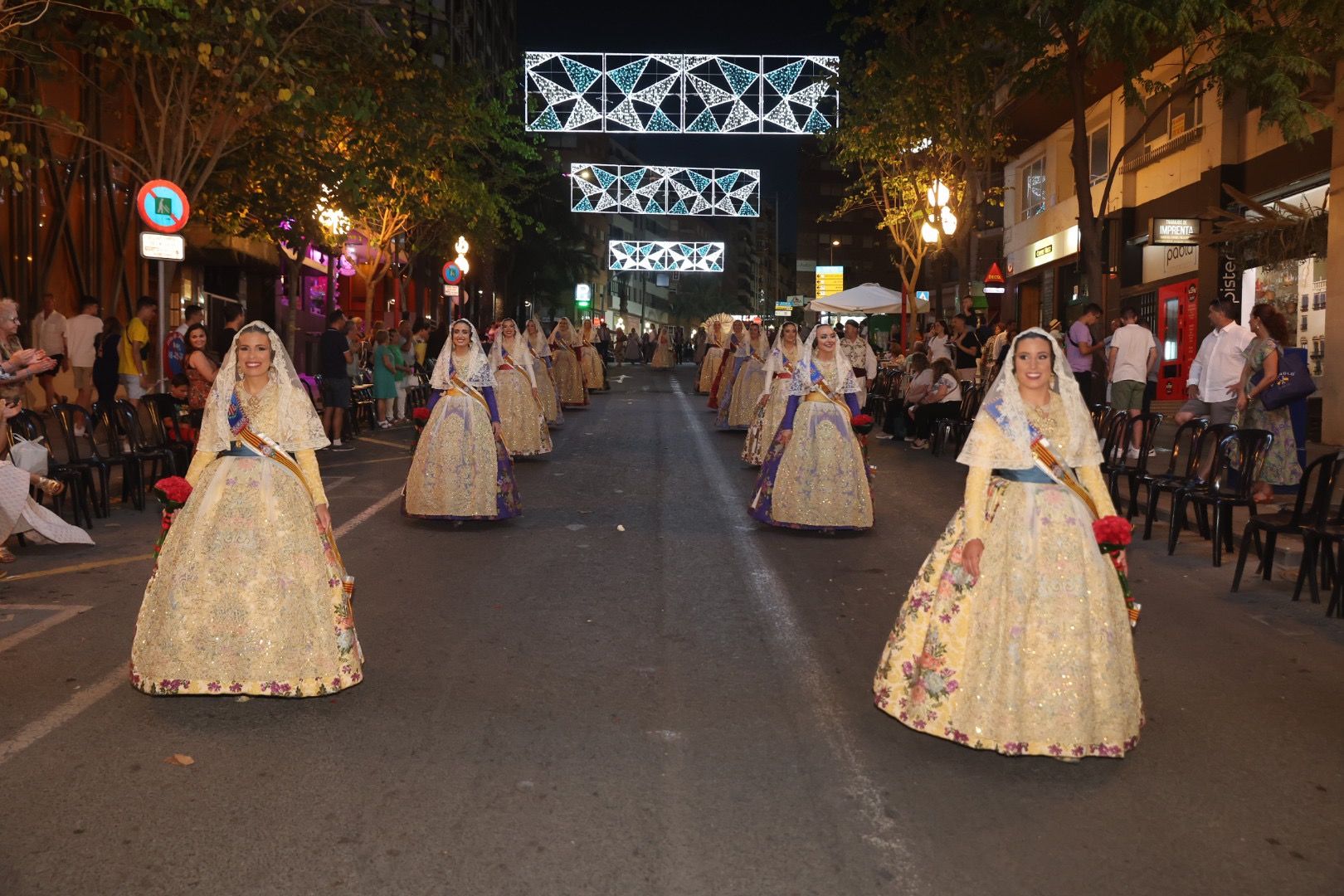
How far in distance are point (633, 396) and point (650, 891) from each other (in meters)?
28.8

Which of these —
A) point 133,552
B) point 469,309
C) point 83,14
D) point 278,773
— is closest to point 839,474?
point 133,552

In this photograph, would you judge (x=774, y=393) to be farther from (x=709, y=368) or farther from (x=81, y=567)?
(x=709, y=368)

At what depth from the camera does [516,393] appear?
673 inches

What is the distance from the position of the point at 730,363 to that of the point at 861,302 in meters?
7.64

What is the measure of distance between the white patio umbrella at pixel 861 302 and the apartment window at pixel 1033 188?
293 inches

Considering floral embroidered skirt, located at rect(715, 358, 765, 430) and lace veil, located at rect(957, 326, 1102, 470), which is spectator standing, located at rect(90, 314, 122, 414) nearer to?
floral embroidered skirt, located at rect(715, 358, 765, 430)

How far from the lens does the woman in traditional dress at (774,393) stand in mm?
13703

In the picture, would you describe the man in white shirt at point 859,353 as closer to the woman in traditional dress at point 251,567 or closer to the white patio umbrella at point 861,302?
the white patio umbrella at point 861,302

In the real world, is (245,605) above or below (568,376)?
below

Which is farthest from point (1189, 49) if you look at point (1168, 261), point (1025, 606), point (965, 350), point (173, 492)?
point (173, 492)

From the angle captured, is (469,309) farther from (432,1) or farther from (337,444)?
(337,444)

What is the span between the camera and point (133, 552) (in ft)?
32.7

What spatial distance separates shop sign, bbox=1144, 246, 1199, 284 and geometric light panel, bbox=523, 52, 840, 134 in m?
11.8

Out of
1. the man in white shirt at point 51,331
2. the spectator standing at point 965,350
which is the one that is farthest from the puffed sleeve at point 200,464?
the spectator standing at point 965,350
